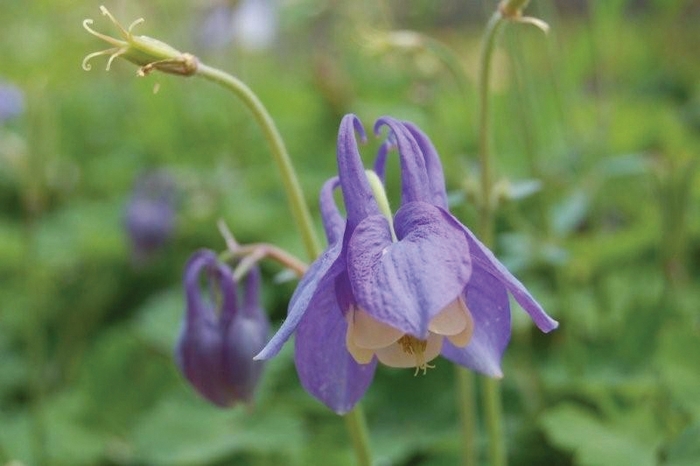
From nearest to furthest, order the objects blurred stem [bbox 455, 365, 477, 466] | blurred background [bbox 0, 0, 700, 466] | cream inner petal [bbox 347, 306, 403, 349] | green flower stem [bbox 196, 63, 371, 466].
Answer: cream inner petal [bbox 347, 306, 403, 349] < green flower stem [bbox 196, 63, 371, 466] < blurred stem [bbox 455, 365, 477, 466] < blurred background [bbox 0, 0, 700, 466]

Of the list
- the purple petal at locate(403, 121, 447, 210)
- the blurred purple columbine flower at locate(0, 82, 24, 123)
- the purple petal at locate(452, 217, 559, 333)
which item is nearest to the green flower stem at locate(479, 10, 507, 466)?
the purple petal at locate(403, 121, 447, 210)

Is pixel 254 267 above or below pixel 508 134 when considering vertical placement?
above

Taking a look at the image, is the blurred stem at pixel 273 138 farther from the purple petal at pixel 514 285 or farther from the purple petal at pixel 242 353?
the purple petal at pixel 514 285

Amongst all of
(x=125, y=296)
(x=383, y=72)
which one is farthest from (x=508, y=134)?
(x=125, y=296)

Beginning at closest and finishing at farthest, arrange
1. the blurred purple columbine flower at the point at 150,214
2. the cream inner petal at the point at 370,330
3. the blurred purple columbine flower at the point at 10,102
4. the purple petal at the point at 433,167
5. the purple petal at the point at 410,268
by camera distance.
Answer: the purple petal at the point at 410,268, the cream inner petal at the point at 370,330, the purple petal at the point at 433,167, the blurred purple columbine flower at the point at 150,214, the blurred purple columbine flower at the point at 10,102

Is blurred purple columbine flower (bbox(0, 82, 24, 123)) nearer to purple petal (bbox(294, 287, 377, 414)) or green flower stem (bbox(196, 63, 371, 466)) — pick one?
green flower stem (bbox(196, 63, 371, 466))

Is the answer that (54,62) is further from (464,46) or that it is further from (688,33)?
(464,46)

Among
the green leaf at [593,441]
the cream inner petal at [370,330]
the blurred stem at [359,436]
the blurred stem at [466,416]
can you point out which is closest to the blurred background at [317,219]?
the green leaf at [593,441]
